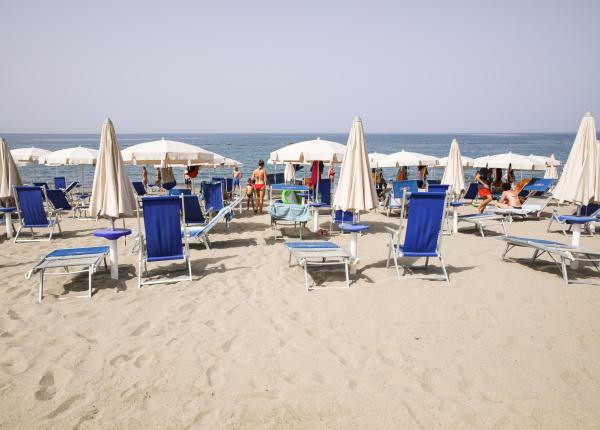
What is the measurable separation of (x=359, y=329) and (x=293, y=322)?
69 cm

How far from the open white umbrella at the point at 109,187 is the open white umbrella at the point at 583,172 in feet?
23.3

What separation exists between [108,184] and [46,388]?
302 centimetres

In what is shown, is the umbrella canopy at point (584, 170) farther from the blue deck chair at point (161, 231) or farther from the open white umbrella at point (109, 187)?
the open white umbrella at point (109, 187)

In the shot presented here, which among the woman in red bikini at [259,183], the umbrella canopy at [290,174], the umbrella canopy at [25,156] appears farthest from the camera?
the umbrella canopy at [290,174]

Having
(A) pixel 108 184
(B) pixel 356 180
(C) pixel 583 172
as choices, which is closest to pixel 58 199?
(A) pixel 108 184

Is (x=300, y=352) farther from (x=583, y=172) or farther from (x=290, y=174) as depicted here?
(x=290, y=174)

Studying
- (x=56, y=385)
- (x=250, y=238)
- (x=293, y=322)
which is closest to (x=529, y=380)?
(x=293, y=322)

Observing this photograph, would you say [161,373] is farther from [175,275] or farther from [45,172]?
[45,172]

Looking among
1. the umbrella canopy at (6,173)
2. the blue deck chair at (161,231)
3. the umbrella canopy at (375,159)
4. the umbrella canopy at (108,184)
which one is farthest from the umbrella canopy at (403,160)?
the umbrella canopy at (6,173)

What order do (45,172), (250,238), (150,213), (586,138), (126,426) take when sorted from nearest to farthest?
(126,426)
(150,213)
(586,138)
(250,238)
(45,172)

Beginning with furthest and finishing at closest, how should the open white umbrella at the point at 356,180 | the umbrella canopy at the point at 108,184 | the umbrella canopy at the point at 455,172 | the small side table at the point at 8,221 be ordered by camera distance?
the umbrella canopy at the point at 455,172, the small side table at the point at 8,221, the open white umbrella at the point at 356,180, the umbrella canopy at the point at 108,184

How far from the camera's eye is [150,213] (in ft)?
16.9

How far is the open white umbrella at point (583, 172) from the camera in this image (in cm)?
651

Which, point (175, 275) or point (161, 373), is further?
point (175, 275)
